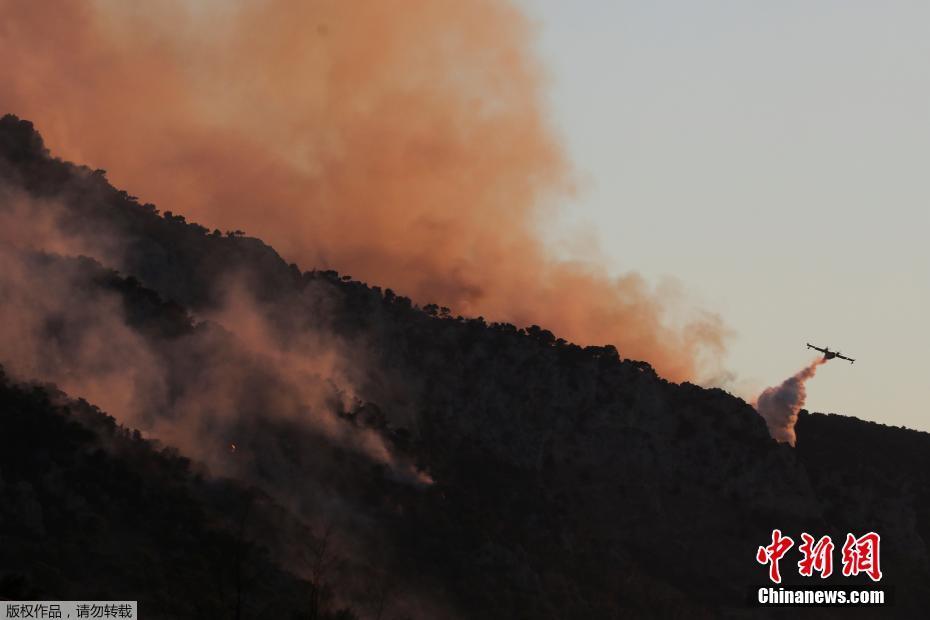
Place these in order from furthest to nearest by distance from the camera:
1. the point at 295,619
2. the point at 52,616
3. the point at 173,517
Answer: the point at 173,517
the point at 295,619
the point at 52,616

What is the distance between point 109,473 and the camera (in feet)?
654

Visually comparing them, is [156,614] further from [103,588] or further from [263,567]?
[263,567]

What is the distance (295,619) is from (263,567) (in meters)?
27.9

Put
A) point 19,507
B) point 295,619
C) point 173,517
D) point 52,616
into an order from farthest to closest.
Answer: point 173,517
point 19,507
point 295,619
point 52,616

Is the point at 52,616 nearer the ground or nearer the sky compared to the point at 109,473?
nearer the ground

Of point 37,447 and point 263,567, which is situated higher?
point 37,447

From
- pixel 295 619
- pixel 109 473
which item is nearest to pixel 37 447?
pixel 109 473

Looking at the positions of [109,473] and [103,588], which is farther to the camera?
[109,473]

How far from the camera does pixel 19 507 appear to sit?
181 m

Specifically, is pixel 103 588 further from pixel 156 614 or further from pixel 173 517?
pixel 173 517

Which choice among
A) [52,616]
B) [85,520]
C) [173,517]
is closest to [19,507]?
[85,520]

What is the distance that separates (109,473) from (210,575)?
2314 cm

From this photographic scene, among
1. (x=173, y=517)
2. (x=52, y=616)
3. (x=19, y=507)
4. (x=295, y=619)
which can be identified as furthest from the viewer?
(x=173, y=517)

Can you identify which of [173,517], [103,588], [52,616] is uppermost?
[173,517]
